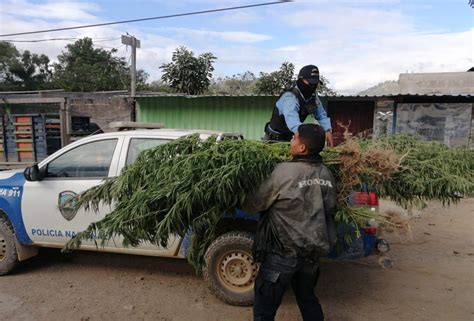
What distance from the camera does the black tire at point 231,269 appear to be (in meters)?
3.66

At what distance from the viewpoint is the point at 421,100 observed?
9.75 meters

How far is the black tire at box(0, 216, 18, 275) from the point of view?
4418 mm

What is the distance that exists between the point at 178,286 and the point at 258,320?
5.72ft

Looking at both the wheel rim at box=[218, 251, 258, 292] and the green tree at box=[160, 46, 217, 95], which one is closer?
the wheel rim at box=[218, 251, 258, 292]

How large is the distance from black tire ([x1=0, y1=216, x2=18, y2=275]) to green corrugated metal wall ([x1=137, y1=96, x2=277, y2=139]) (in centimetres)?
699

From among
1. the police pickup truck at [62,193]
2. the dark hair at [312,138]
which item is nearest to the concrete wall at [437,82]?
the police pickup truck at [62,193]

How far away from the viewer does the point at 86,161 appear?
14.3 ft

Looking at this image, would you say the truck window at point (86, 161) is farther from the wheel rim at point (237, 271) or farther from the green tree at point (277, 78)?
the green tree at point (277, 78)

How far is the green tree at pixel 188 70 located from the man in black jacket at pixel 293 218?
11854 mm

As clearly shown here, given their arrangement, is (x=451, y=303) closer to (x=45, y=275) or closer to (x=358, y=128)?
(x=45, y=275)

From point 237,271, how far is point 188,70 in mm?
11184

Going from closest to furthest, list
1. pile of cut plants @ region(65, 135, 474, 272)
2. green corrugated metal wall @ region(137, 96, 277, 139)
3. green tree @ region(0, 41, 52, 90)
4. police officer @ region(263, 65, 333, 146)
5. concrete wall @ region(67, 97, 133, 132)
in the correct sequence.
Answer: pile of cut plants @ region(65, 135, 474, 272)
police officer @ region(263, 65, 333, 146)
green corrugated metal wall @ region(137, 96, 277, 139)
concrete wall @ region(67, 97, 133, 132)
green tree @ region(0, 41, 52, 90)

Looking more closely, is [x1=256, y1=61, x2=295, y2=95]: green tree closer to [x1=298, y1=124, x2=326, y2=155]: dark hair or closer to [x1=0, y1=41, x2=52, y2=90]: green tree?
[x1=298, y1=124, x2=326, y2=155]: dark hair

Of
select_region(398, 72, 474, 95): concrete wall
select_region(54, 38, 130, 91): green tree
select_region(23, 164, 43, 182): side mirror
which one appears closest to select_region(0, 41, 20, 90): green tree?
select_region(54, 38, 130, 91): green tree
